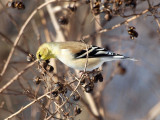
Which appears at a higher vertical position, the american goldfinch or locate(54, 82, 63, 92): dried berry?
the american goldfinch

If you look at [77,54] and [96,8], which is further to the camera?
[77,54]

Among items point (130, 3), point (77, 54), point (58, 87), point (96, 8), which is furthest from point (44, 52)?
point (130, 3)

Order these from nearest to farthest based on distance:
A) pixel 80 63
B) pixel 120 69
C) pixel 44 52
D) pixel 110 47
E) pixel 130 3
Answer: pixel 130 3, pixel 44 52, pixel 80 63, pixel 120 69, pixel 110 47

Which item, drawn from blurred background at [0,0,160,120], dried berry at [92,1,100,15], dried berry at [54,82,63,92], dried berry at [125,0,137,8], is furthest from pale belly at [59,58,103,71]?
dried berry at [54,82,63,92]

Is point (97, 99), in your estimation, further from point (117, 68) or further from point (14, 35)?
point (14, 35)

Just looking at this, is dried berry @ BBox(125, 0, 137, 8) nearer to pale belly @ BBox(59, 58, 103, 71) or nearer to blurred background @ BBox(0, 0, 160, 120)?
pale belly @ BBox(59, 58, 103, 71)

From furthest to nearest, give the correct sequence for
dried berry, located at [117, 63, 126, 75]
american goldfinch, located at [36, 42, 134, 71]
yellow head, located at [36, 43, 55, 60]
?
1. dried berry, located at [117, 63, 126, 75]
2. american goldfinch, located at [36, 42, 134, 71]
3. yellow head, located at [36, 43, 55, 60]

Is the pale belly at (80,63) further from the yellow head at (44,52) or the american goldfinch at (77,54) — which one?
the yellow head at (44,52)

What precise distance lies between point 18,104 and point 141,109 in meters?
2.98

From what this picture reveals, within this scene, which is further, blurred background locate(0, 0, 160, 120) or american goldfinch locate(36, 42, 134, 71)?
blurred background locate(0, 0, 160, 120)

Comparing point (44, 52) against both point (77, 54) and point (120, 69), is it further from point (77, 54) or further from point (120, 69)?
point (120, 69)

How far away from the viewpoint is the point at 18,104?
5812mm

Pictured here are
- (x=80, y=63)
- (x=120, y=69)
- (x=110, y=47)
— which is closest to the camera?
(x=80, y=63)

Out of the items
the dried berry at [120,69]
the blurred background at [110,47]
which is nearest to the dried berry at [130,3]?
the blurred background at [110,47]
